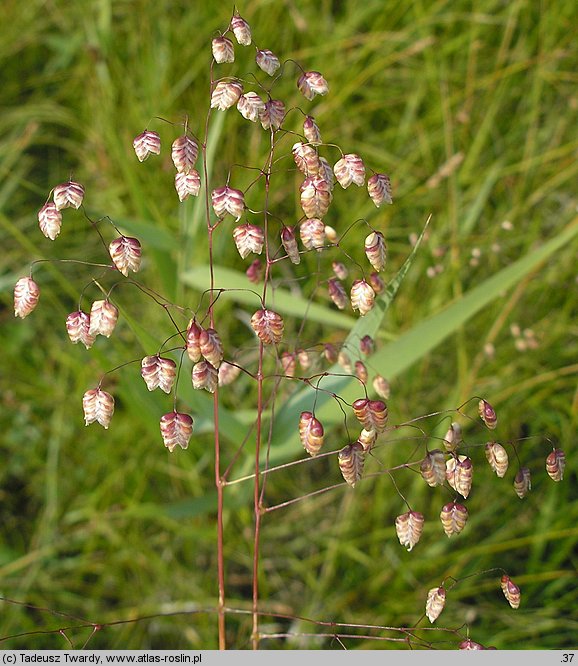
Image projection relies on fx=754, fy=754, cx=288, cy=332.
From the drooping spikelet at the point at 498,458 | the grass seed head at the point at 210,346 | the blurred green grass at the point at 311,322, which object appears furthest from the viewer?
the blurred green grass at the point at 311,322

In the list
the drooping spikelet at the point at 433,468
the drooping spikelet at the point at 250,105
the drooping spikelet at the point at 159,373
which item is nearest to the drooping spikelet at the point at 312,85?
the drooping spikelet at the point at 250,105

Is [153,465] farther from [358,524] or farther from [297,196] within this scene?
[297,196]

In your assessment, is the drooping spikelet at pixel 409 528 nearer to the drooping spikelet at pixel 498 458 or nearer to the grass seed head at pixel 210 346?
the drooping spikelet at pixel 498 458

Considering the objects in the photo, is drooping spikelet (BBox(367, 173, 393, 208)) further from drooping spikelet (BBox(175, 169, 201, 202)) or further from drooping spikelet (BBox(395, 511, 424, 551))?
drooping spikelet (BBox(395, 511, 424, 551))

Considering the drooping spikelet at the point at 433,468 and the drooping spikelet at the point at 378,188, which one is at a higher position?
the drooping spikelet at the point at 378,188

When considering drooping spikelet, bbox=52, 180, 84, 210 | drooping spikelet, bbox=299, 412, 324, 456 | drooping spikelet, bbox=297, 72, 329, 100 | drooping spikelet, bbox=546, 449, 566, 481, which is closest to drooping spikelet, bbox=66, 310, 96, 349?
drooping spikelet, bbox=52, 180, 84, 210

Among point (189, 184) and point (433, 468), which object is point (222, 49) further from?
point (433, 468)

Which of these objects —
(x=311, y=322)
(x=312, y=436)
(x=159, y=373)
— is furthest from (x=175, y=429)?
(x=311, y=322)

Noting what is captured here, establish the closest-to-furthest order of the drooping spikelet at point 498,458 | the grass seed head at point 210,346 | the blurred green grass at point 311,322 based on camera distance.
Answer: the grass seed head at point 210,346 → the drooping spikelet at point 498,458 → the blurred green grass at point 311,322
